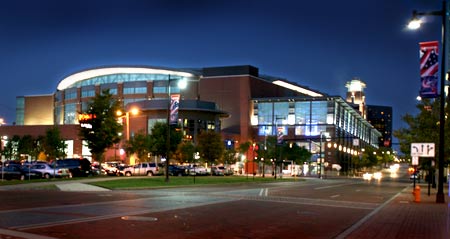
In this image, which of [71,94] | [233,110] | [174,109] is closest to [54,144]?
[174,109]

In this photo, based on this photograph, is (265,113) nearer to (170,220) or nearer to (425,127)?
(425,127)

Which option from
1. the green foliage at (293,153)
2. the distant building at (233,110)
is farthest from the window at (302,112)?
the green foliage at (293,153)

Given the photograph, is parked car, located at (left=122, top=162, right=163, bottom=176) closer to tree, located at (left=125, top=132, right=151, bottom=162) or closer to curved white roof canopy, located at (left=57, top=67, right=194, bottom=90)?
tree, located at (left=125, top=132, right=151, bottom=162)

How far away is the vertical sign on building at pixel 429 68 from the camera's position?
24625 millimetres

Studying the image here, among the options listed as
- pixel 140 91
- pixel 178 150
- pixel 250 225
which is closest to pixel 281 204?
pixel 250 225

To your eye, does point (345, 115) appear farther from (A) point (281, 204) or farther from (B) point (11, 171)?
(A) point (281, 204)

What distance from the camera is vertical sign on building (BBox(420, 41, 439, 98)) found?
24.6 meters

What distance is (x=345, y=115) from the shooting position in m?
135

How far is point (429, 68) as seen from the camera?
24.8m

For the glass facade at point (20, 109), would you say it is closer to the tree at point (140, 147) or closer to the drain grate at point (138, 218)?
the tree at point (140, 147)

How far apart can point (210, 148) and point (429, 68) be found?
54313 millimetres

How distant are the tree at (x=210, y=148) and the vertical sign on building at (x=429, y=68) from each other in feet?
176

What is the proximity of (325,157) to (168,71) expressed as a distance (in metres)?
44.4

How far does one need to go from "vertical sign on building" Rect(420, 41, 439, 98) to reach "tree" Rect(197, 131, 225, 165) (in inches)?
2113
